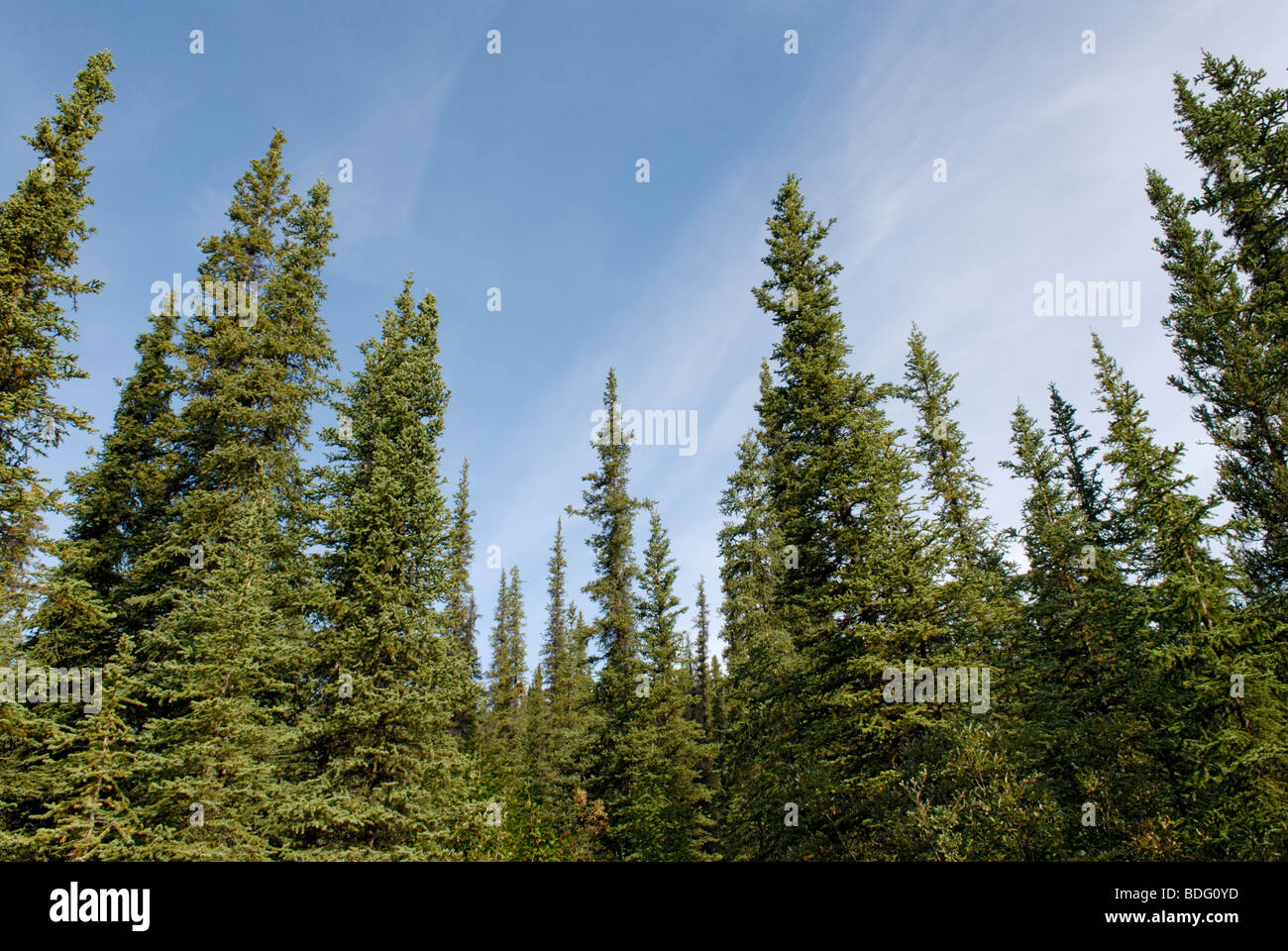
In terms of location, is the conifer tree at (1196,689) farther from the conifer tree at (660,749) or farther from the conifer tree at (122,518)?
the conifer tree at (122,518)

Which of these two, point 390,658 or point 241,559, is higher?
point 241,559

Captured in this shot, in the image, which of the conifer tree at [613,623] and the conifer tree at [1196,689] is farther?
the conifer tree at [613,623]

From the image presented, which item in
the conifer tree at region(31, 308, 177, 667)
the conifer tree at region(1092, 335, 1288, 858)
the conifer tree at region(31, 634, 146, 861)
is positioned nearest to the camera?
the conifer tree at region(1092, 335, 1288, 858)

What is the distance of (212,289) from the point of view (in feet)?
70.8

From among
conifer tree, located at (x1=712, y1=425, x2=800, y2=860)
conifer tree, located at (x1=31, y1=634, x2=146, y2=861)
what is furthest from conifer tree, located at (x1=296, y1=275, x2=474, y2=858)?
conifer tree, located at (x1=712, y1=425, x2=800, y2=860)

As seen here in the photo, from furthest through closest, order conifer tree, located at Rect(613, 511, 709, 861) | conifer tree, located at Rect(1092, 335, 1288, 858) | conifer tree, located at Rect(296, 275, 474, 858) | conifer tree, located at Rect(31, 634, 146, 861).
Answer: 1. conifer tree, located at Rect(613, 511, 709, 861)
2. conifer tree, located at Rect(296, 275, 474, 858)
3. conifer tree, located at Rect(31, 634, 146, 861)
4. conifer tree, located at Rect(1092, 335, 1288, 858)

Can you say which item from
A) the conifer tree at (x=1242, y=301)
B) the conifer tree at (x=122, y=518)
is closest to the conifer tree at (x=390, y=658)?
the conifer tree at (x=122, y=518)

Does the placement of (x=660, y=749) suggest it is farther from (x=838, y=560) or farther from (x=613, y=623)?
(x=838, y=560)

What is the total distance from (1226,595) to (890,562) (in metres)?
7.77

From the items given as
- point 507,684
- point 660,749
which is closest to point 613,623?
point 660,749

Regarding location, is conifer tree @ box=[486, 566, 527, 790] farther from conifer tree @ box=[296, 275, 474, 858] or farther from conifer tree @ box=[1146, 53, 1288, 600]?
conifer tree @ box=[1146, 53, 1288, 600]

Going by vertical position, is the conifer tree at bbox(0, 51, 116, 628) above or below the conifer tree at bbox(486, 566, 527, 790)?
above
